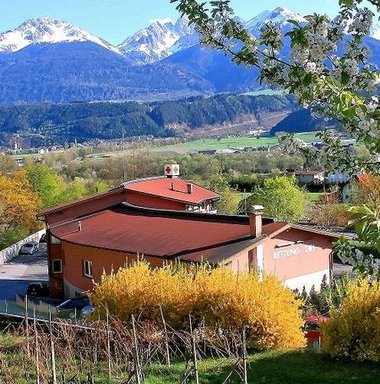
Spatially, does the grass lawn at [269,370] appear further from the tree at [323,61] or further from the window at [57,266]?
the window at [57,266]

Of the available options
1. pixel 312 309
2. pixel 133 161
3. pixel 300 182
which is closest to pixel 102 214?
pixel 312 309

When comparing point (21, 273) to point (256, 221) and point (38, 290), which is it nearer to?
point (38, 290)

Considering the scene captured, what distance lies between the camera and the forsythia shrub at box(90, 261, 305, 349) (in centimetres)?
1591

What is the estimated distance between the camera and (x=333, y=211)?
53.6 metres

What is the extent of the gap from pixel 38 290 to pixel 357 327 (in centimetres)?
1937

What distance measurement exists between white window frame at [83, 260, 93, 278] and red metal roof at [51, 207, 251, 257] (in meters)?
0.91

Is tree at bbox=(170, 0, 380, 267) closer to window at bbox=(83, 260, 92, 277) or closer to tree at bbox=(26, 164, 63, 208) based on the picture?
window at bbox=(83, 260, 92, 277)

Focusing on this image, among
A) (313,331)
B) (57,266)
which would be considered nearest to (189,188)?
(57,266)

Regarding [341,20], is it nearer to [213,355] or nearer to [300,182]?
[213,355]

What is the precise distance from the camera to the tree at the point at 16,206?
1941 inches

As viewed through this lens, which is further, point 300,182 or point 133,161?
point 133,161

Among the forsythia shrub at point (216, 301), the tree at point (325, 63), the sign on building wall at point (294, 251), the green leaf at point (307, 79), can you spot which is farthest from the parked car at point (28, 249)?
the green leaf at point (307, 79)

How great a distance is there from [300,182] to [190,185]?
4967 centimetres

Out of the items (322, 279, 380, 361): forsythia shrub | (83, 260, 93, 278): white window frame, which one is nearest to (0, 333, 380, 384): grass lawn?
(322, 279, 380, 361): forsythia shrub
